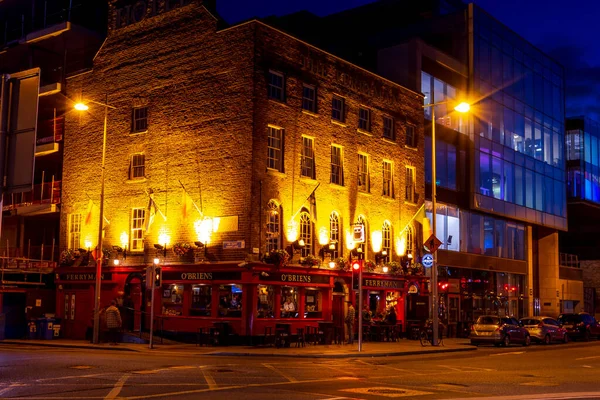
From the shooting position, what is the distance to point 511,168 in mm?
51281

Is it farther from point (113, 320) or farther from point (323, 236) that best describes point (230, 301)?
point (323, 236)

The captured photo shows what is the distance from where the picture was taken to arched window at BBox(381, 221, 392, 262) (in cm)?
3969

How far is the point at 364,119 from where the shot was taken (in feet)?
129

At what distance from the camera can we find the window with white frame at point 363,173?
38.4 metres

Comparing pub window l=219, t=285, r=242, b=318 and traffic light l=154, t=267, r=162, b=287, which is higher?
traffic light l=154, t=267, r=162, b=287

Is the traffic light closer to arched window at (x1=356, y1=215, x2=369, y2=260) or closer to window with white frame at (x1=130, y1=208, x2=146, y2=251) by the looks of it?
window with white frame at (x1=130, y1=208, x2=146, y2=251)

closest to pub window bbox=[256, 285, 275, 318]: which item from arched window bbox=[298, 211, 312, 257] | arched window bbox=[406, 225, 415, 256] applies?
arched window bbox=[298, 211, 312, 257]

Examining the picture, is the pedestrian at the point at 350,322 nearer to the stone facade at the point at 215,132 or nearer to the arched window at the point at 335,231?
the arched window at the point at 335,231

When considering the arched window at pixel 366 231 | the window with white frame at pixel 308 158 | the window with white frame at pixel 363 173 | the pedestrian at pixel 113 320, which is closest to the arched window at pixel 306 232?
the window with white frame at pixel 308 158

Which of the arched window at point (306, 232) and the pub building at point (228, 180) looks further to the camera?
the arched window at point (306, 232)

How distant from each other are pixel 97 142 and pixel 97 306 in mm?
10226

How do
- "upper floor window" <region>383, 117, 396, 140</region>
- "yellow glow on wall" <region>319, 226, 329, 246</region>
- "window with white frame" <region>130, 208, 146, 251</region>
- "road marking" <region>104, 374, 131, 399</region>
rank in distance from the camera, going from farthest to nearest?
"upper floor window" <region>383, 117, 396, 140</region>
"window with white frame" <region>130, 208, 146, 251</region>
"yellow glow on wall" <region>319, 226, 329, 246</region>
"road marking" <region>104, 374, 131, 399</region>

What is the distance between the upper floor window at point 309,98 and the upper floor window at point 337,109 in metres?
1.41

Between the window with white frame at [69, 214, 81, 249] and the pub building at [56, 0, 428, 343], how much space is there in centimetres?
8
